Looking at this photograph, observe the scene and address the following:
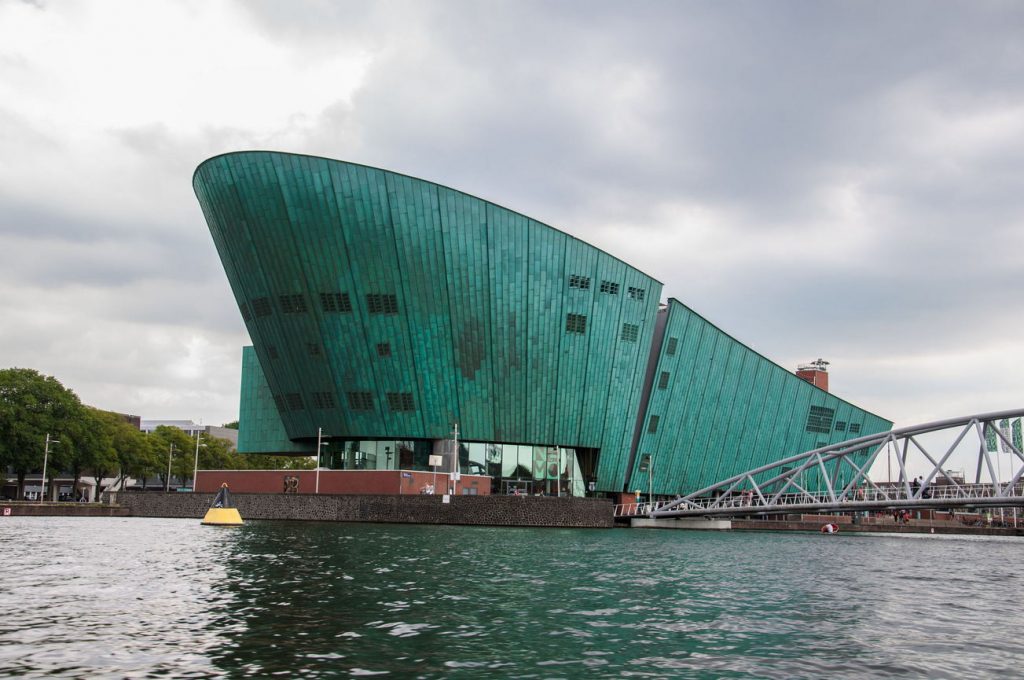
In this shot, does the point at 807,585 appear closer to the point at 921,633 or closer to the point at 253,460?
the point at 921,633

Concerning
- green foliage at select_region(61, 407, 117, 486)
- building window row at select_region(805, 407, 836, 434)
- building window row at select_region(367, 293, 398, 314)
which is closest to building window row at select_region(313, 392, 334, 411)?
building window row at select_region(367, 293, 398, 314)

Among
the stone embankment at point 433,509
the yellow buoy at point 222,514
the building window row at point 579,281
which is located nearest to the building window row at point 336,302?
the stone embankment at point 433,509

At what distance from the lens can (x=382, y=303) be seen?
66562mm

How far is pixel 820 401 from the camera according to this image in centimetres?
8950

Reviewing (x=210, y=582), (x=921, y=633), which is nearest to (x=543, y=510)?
(x=210, y=582)

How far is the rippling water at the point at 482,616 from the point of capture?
1231 cm

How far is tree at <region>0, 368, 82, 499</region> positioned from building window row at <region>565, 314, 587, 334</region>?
160 ft

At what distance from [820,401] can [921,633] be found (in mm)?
76908

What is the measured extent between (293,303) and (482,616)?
54201 millimetres

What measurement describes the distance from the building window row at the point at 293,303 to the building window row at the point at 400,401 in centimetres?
899

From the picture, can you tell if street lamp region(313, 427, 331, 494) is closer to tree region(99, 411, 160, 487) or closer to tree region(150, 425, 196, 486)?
tree region(99, 411, 160, 487)

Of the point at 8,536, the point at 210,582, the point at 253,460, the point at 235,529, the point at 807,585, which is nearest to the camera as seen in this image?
the point at 210,582

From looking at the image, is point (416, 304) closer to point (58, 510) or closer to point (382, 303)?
point (382, 303)

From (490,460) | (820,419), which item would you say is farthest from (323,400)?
(820,419)
